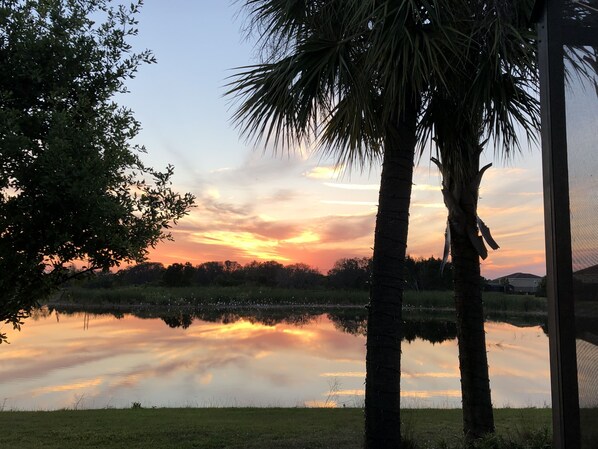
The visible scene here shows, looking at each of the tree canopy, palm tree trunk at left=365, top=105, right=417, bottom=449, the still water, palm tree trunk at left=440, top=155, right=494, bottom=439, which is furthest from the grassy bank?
the tree canopy

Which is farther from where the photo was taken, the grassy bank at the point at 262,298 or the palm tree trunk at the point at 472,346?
the grassy bank at the point at 262,298

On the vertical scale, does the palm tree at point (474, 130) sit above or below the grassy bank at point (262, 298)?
above

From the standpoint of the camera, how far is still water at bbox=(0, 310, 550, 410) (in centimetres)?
1133

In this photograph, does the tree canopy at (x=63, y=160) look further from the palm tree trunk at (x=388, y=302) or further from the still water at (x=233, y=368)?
the still water at (x=233, y=368)

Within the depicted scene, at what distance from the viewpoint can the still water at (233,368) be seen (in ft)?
37.2

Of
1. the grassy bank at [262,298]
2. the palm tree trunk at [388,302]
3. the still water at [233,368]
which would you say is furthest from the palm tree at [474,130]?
the grassy bank at [262,298]

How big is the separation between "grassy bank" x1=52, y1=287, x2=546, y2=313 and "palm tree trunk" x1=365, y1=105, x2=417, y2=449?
93.8 ft

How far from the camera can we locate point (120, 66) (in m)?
3.56

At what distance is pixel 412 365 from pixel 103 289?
27384 millimetres

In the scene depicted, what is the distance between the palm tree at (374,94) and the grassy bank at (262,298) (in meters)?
28.6

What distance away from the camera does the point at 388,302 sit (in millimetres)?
4812

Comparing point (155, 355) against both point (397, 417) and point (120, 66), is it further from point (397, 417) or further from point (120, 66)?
point (120, 66)

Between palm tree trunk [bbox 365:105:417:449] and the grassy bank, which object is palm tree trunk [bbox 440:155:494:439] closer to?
palm tree trunk [bbox 365:105:417:449]

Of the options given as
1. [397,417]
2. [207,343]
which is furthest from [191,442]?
[207,343]
